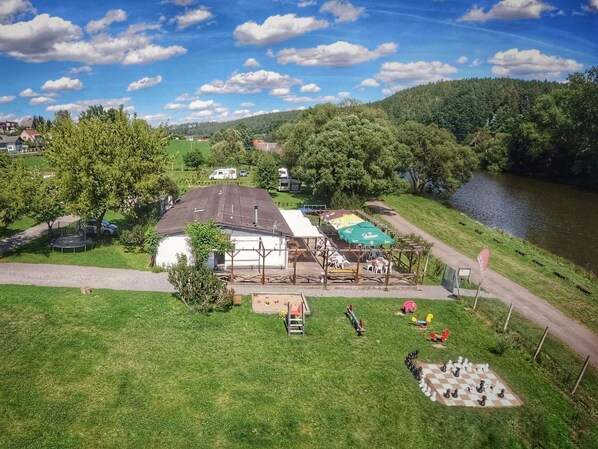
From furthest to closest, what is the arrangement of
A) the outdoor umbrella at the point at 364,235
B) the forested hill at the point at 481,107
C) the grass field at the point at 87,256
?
the forested hill at the point at 481,107 → the grass field at the point at 87,256 → the outdoor umbrella at the point at 364,235

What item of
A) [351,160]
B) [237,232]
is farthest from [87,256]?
[351,160]

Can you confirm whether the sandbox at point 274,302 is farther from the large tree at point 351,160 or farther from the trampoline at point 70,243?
the large tree at point 351,160

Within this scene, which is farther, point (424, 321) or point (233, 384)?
point (424, 321)

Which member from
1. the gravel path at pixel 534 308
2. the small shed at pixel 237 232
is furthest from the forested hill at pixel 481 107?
the small shed at pixel 237 232

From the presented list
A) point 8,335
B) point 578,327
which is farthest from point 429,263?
point 8,335

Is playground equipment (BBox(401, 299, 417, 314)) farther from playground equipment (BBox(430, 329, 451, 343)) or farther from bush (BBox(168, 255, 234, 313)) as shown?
bush (BBox(168, 255, 234, 313))

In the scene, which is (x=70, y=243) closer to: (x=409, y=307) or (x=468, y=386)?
(x=409, y=307)
